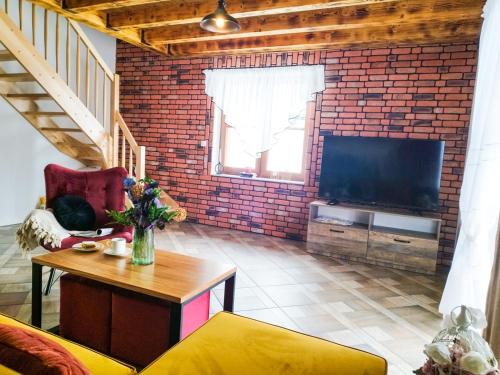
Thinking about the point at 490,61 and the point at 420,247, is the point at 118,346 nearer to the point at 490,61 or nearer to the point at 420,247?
the point at 490,61

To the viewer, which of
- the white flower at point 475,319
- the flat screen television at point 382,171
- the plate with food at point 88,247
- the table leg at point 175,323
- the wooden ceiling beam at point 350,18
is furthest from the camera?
the flat screen television at point 382,171

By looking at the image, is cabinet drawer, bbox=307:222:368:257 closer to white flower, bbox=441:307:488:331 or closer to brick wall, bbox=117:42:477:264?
brick wall, bbox=117:42:477:264

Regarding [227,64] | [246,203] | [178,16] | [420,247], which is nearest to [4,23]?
[178,16]

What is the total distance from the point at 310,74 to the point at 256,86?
0.72 meters

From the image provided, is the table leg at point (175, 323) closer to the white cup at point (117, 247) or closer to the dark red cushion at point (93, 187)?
the white cup at point (117, 247)

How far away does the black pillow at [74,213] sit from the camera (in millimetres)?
2723

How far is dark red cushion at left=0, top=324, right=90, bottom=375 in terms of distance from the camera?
677mm

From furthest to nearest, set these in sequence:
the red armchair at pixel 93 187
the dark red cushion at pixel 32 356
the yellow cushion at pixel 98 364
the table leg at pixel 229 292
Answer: the red armchair at pixel 93 187 → the table leg at pixel 229 292 → the yellow cushion at pixel 98 364 → the dark red cushion at pixel 32 356

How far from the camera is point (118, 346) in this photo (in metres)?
1.85

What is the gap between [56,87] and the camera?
360cm

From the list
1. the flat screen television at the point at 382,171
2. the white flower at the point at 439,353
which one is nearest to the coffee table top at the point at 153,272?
the white flower at the point at 439,353

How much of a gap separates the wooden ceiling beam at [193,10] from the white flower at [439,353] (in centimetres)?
288

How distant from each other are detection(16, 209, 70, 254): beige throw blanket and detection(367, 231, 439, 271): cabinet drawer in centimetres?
286

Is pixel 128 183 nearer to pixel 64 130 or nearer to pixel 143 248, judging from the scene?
pixel 143 248
